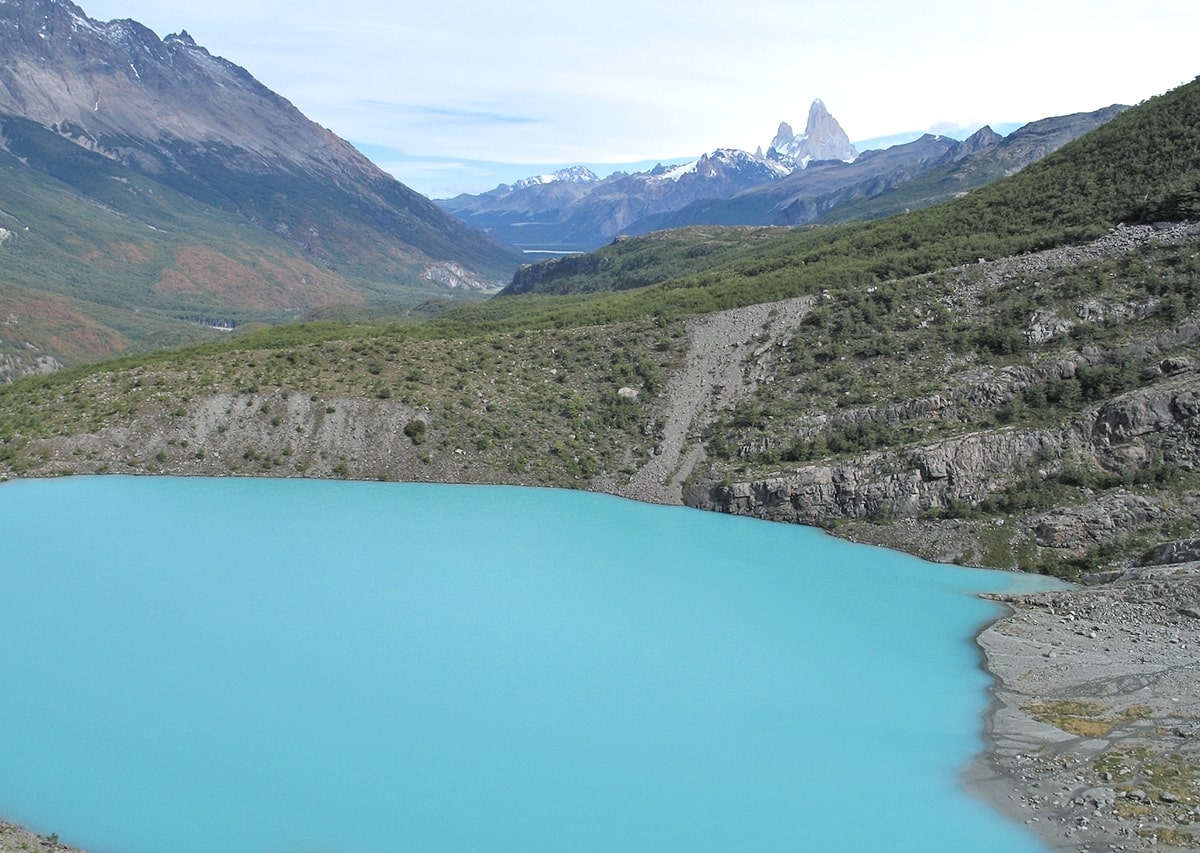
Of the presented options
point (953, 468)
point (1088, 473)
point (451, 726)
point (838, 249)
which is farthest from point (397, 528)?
point (838, 249)

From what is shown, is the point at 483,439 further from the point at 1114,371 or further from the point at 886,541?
the point at 1114,371

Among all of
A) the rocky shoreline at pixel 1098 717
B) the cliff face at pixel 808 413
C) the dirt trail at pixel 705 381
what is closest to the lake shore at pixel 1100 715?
the rocky shoreline at pixel 1098 717

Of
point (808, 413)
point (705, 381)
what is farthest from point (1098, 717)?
point (705, 381)

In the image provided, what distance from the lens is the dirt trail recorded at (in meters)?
56.3

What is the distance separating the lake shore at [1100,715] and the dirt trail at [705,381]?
22.3 meters

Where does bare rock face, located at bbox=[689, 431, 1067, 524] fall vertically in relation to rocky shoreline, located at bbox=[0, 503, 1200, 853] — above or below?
above

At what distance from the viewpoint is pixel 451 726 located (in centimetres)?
2811

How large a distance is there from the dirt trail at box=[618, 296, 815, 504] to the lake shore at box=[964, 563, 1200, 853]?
22.3m

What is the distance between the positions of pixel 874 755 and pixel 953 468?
23.1 metres

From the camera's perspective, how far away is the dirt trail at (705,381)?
185 feet

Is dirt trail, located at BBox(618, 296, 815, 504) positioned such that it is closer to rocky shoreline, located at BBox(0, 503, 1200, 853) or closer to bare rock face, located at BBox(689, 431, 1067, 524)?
bare rock face, located at BBox(689, 431, 1067, 524)

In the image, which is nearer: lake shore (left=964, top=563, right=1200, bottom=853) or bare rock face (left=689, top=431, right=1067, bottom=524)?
lake shore (left=964, top=563, right=1200, bottom=853)

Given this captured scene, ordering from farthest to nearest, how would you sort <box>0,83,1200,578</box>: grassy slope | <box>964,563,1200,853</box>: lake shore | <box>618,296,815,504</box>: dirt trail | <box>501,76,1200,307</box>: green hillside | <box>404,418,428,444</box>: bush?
<box>501,76,1200,307</box>: green hillside < <box>404,418,428,444</box>: bush < <box>618,296,815,504</box>: dirt trail < <box>0,83,1200,578</box>: grassy slope < <box>964,563,1200,853</box>: lake shore

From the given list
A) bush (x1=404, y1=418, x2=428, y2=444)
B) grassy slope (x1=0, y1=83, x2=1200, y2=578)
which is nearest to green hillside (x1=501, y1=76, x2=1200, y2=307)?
grassy slope (x1=0, y1=83, x2=1200, y2=578)
